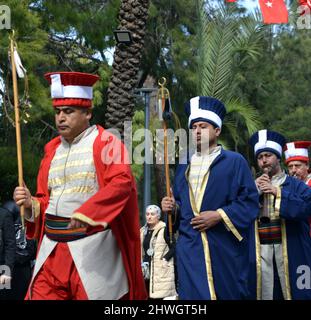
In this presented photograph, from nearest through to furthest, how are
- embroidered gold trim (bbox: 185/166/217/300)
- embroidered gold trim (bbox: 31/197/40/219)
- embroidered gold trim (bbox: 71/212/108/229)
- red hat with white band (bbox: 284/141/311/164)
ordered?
embroidered gold trim (bbox: 71/212/108/229) < embroidered gold trim (bbox: 31/197/40/219) < embroidered gold trim (bbox: 185/166/217/300) < red hat with white band (bbox: 284/141/311/164)

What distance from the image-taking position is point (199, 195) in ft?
24.2

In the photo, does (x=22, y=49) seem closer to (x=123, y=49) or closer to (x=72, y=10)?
(x=123, y=49)

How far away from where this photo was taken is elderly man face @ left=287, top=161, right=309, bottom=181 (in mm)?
10531

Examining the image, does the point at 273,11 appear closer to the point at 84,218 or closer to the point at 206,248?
the point at 206,248

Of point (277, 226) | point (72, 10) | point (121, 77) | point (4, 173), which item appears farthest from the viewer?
point (72, 10)

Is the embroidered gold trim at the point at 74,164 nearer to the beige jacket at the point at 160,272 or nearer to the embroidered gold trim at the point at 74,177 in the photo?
the embroidered gold trim at the point at 74,177

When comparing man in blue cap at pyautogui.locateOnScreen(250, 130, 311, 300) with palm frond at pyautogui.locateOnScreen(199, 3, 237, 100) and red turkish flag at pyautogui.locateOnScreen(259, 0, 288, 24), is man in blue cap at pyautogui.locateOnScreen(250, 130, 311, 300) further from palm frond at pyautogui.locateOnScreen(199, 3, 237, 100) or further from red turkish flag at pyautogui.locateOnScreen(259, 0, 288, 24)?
palm frond at pyautogui.locateOnScreen(199, 3, 237, 100)

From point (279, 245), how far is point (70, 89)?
9.45 feet

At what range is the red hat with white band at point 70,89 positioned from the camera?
656cm

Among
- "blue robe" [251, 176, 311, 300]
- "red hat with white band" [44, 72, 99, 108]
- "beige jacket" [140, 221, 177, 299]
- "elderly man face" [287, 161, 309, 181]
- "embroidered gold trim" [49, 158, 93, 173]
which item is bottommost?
"beige jacket" [140, 221, 177, 299]

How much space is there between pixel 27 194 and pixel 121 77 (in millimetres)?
6724

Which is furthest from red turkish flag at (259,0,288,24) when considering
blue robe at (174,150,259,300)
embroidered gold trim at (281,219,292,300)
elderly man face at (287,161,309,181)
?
blue robe at (174,150,259,300)

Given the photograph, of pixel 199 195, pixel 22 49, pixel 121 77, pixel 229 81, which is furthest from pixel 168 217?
pixel 229 81

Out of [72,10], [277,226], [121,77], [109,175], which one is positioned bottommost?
[277,226]
